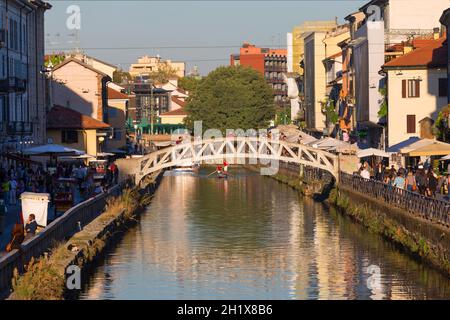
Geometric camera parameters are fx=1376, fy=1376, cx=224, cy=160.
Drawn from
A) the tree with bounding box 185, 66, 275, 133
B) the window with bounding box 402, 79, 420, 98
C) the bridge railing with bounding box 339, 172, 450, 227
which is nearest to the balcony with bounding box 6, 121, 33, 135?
the bridge railing with bounding box 339, 172, 450, 227

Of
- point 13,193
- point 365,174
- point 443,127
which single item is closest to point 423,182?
point 443,127

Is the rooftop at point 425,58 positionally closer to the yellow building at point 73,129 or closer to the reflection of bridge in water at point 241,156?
the reflection of bridge in water at point 241,156

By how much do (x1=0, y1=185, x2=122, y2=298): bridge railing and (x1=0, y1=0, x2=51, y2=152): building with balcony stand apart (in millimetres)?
12422

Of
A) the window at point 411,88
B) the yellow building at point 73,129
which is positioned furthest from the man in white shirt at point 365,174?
the yellow building at point 73,129

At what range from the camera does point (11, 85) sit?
223ft

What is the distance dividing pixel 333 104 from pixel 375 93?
30.4 m

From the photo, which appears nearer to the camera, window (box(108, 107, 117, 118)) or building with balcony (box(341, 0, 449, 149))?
building with balcony (box(341, 0, 449, 149))

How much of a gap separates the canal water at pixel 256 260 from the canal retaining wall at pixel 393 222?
45 centimetres

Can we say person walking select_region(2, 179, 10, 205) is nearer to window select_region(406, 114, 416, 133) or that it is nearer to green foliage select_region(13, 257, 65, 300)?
green foliage select_region(13, 257, 65, 300)

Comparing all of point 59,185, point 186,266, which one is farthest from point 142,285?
point 59,185

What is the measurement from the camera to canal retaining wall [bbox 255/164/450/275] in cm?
3938

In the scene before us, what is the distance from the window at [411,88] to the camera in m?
77.8

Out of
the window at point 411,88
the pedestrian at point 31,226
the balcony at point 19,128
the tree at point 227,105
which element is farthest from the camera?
the tree at point 227,105
